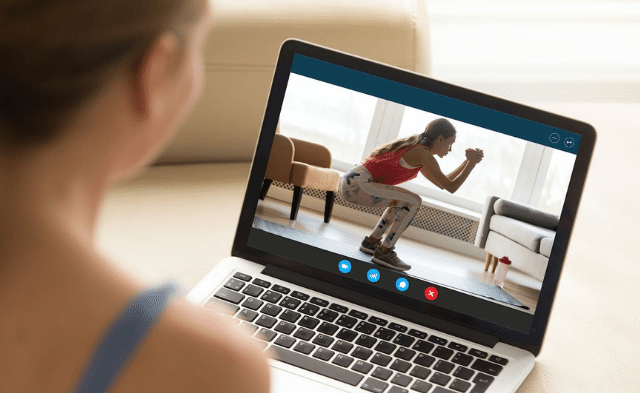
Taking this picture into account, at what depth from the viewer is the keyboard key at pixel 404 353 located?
2.96 ft

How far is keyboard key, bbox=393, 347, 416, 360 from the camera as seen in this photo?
0.90m

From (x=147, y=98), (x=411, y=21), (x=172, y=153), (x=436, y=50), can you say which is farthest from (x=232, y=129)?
(x=147, y=98)

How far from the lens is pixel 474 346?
3.08ft

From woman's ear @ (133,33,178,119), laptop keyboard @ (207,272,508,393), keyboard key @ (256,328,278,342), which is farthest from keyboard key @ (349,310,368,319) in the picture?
woman's ear @ (133,33,178,119)

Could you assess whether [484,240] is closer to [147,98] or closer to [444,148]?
[444,148]

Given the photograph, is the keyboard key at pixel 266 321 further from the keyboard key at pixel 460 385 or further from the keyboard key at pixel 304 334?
the keyboard key at pixel 460 385

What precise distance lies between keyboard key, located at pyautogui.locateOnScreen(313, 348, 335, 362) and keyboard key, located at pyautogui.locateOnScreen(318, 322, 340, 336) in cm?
3

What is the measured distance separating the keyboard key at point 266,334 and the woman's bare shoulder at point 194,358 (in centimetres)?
47

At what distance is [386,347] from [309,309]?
0.34 feet

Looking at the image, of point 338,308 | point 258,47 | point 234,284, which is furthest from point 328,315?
point 258,47

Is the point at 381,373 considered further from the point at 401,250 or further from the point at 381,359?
the point at 401,250

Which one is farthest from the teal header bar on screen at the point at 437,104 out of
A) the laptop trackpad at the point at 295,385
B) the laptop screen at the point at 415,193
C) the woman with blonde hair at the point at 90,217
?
the woman with blonde hair at the point at 90,217

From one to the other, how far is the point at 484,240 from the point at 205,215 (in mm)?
420

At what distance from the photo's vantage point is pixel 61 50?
1.18ft
